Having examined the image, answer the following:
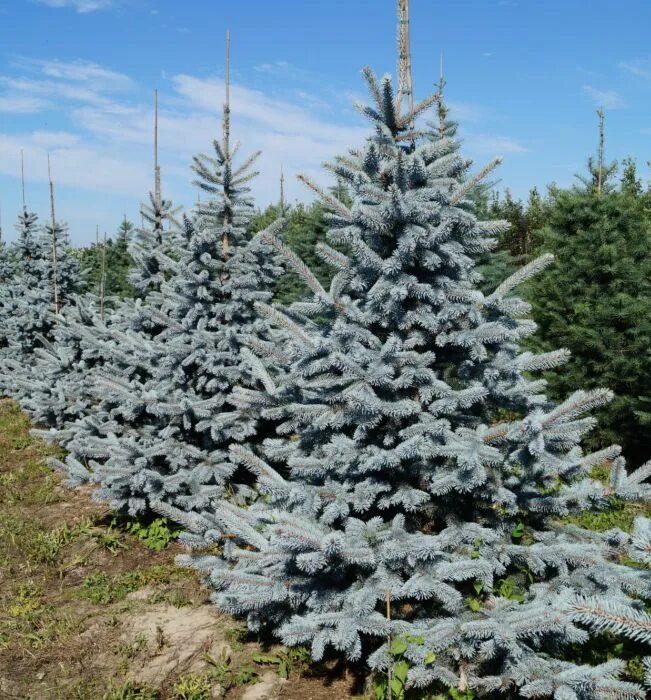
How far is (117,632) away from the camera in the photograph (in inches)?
203

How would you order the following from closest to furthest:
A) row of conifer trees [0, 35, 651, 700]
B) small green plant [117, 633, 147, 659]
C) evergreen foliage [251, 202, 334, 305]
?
row of conifer trees [0, 35, 651, 700] < small green plant [117, 633, 147, 659] < evergreen foliage [251, 202, 334, 305]

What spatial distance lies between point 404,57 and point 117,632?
542 cm

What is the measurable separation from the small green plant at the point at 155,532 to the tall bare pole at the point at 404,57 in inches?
209

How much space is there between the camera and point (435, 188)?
432 cm

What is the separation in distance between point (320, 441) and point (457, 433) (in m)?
1.12

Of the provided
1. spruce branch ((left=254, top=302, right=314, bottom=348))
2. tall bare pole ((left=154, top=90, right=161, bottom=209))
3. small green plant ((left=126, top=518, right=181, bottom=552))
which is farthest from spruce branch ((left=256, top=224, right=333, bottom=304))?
tall bare pole ((left=154, top=90, right=161, bottom=209))

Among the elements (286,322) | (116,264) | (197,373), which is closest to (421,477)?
(286,322)

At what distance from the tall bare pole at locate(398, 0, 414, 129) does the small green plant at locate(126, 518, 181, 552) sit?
531cm

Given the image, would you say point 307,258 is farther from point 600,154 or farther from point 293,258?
point 293,258

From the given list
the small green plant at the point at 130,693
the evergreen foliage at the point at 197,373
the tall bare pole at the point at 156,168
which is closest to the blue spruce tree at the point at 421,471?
the small green plant at the point at 130,693

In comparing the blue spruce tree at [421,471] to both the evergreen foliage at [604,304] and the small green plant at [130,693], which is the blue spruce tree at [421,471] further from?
the evergreen foliage at [604,304]

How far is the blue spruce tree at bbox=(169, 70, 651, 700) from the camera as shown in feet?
12.5

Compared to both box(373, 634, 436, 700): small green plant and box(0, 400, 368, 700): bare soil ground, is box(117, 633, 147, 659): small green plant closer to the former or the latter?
box(0, 400, 368, 700): bare soil ground

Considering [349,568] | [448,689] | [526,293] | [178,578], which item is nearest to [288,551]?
[349,568]
